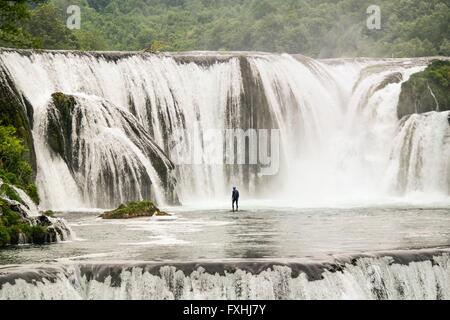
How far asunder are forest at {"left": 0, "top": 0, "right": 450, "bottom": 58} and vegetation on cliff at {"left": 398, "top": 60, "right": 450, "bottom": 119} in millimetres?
30588

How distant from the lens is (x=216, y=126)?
189 feet

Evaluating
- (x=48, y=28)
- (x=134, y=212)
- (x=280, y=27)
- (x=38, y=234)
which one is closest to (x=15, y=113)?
(x=134, y=212)

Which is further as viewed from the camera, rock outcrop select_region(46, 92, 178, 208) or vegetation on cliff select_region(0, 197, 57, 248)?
rock outcrop select_region(46, 92, 178, 208)

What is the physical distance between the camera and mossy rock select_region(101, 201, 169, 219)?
133ft

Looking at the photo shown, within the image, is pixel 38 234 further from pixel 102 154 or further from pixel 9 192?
pixel 102 154

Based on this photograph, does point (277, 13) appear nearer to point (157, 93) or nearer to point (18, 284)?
point (157, 93)

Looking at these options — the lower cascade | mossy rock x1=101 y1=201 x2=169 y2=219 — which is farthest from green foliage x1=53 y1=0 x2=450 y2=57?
the lower cascade

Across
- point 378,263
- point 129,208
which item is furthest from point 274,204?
point 378,263

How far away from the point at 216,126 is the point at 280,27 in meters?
57.3

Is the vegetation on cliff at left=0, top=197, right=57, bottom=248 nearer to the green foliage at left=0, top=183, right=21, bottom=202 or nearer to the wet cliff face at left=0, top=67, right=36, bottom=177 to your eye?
the green foliage at left=0, top=183, right=21, bottom=202

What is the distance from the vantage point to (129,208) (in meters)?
41.3

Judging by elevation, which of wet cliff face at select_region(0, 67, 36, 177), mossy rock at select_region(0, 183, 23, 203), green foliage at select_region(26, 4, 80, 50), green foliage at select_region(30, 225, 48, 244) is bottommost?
green foliage at select_region(30, 225, 48, 244)

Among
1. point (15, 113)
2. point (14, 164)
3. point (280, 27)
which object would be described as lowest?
point (14, 164)

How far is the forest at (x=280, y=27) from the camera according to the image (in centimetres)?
9706
